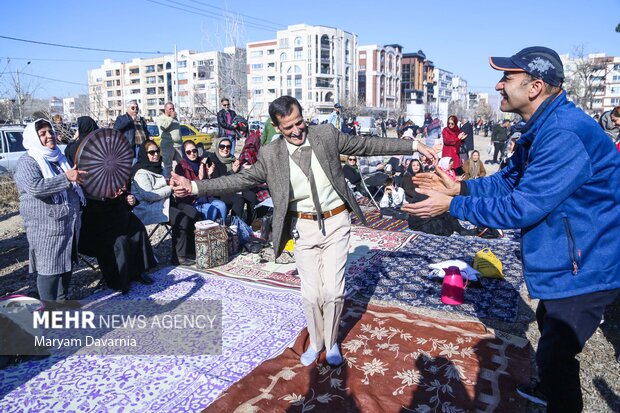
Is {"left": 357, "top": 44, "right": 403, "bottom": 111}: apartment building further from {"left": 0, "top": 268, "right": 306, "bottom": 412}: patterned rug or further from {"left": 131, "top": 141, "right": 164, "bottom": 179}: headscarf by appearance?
{"left": 0, "top": 268, "right": 306, "bottom": 412}: patterned rug

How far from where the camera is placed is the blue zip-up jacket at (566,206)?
219cm

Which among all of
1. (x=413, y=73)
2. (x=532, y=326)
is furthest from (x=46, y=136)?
(x=413, y=73)

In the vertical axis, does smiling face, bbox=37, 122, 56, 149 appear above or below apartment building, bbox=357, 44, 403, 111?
below

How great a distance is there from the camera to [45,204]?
4.41 m

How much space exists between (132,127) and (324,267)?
6.20m

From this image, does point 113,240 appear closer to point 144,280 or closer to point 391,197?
point 144,280

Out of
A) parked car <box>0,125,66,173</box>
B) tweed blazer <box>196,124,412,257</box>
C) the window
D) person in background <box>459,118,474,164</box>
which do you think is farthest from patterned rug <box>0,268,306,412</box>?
the window

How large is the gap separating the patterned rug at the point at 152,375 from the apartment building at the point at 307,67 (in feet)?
254

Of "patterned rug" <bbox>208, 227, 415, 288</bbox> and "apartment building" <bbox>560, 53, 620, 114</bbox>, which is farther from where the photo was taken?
"apartment building" <bbox>560, 53, 620, 114</bbox>

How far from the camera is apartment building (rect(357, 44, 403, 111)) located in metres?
94.1

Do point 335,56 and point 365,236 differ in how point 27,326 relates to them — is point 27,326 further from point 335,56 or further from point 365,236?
point 335,56

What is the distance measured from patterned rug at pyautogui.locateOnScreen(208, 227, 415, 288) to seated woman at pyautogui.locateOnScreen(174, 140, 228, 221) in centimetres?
88

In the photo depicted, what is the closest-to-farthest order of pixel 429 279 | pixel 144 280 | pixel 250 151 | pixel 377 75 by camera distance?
1. pixel 144 280
2. pixel 429 279
3. pixel 250 151
4. pixel 377 75

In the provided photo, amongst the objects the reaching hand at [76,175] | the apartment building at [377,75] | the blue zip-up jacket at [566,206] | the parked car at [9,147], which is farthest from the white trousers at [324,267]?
the apartment building at [377,75]
